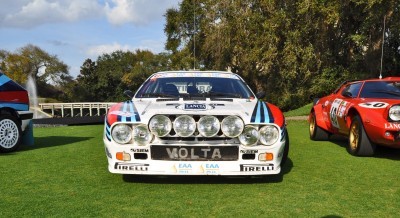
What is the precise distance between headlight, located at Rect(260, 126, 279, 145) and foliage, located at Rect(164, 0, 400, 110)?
14934 mm

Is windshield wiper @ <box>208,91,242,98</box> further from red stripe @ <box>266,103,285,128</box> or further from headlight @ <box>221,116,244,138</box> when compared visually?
headlight @ <box>221,116,244,138</box>

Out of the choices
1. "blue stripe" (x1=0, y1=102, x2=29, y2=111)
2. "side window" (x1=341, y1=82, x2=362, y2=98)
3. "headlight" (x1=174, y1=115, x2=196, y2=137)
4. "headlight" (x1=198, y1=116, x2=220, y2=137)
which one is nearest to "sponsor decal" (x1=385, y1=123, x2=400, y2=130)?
"side window" (x1=341, y1=82, x2=362, y2=98)

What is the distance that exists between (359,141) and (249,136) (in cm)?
274

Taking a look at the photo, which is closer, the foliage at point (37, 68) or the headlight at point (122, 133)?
the headlight at point (122, 133)

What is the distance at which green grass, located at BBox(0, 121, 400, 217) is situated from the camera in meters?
3.53

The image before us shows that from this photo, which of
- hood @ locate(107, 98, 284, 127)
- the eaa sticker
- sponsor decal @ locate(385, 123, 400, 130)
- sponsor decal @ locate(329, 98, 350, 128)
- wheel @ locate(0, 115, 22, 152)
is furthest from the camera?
sponsor decal @ locate(329, 98, 350, 128)

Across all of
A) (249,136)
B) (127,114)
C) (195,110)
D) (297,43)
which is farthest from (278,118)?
(297,43)

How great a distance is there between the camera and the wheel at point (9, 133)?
6609mm

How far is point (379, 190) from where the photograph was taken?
4.24 metres

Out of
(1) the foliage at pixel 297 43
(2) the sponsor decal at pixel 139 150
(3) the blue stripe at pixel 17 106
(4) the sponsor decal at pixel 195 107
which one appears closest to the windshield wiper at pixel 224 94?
(4) the sponsor decal at pixel 195 107

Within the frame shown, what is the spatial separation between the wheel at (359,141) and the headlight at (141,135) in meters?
3.53

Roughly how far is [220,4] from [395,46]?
937cm

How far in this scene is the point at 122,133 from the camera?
4.26 metres

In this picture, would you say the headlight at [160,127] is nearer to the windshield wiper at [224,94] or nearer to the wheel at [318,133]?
the windshield wiper at [224,94]
